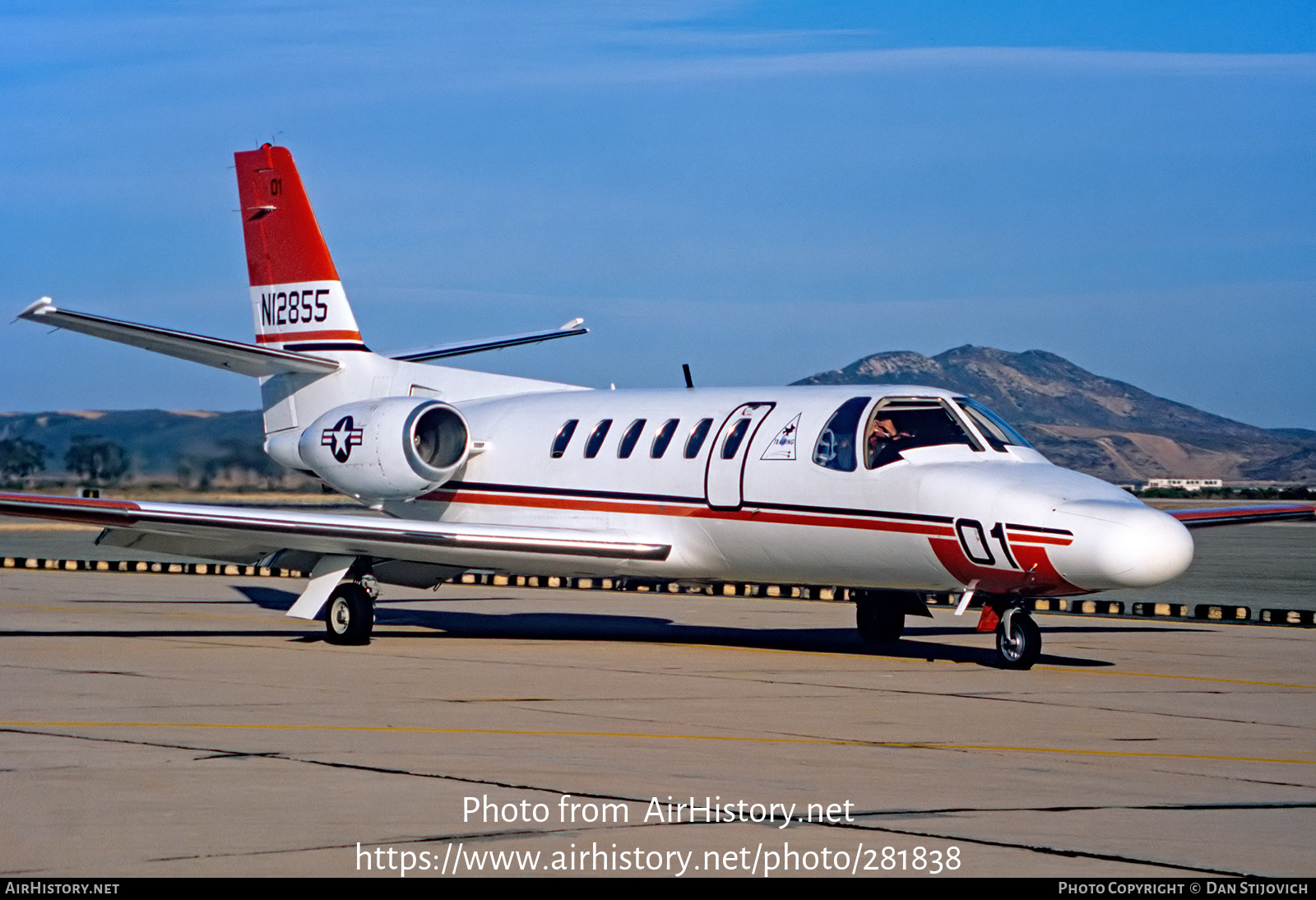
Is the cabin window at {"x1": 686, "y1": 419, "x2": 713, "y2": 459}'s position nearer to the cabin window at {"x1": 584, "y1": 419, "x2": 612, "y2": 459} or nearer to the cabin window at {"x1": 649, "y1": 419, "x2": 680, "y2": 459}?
the cabin window at {"x1": 649, "y1": 419, "x2": 680, "y2": 459}

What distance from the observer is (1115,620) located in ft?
74.2

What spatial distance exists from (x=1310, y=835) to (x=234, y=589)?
2282cm

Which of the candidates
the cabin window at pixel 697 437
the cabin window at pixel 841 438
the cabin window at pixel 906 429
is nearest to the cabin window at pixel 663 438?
the cabin window at pixel 697 437

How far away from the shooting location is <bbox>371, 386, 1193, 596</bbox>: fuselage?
14227 millimetres

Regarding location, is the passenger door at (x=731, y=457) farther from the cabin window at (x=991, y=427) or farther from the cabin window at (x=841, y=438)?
the cabin window at (x=991, y=427)

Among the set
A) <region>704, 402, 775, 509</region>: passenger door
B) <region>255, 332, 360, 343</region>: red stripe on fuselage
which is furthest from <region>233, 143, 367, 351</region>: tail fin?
<region>704, 402, 775, 509</region>: passenger door

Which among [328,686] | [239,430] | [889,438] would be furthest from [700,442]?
[239,430]

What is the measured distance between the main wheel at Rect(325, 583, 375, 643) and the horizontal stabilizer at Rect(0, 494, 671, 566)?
421 millimetres

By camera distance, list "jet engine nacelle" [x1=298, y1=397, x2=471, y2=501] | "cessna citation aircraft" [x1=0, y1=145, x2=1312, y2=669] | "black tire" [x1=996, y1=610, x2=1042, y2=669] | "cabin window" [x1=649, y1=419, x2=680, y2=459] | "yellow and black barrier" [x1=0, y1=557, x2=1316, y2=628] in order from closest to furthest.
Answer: "cessna citation aircraft" [x1=0, y1=145, x2=1312, y2=669] < "black tire" [x1=996, y1=610, x2=1042, y2=669] < "cabin window" [x1=649, y1=419, x2=680, y2=459] < "jet engine nacelle" [x1=298, y1=397, x2=471, y2=501] < "yellow and black barrier" [x1=0, y1=557, x2=1316, y2=628]

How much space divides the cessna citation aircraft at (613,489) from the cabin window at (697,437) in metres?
0.02

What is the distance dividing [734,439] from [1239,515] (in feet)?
19.7

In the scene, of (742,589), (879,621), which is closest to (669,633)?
(879,621)

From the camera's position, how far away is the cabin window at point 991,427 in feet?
51.4

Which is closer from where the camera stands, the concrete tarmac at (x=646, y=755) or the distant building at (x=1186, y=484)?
the concrete tarmac at (x=646, y=755)
